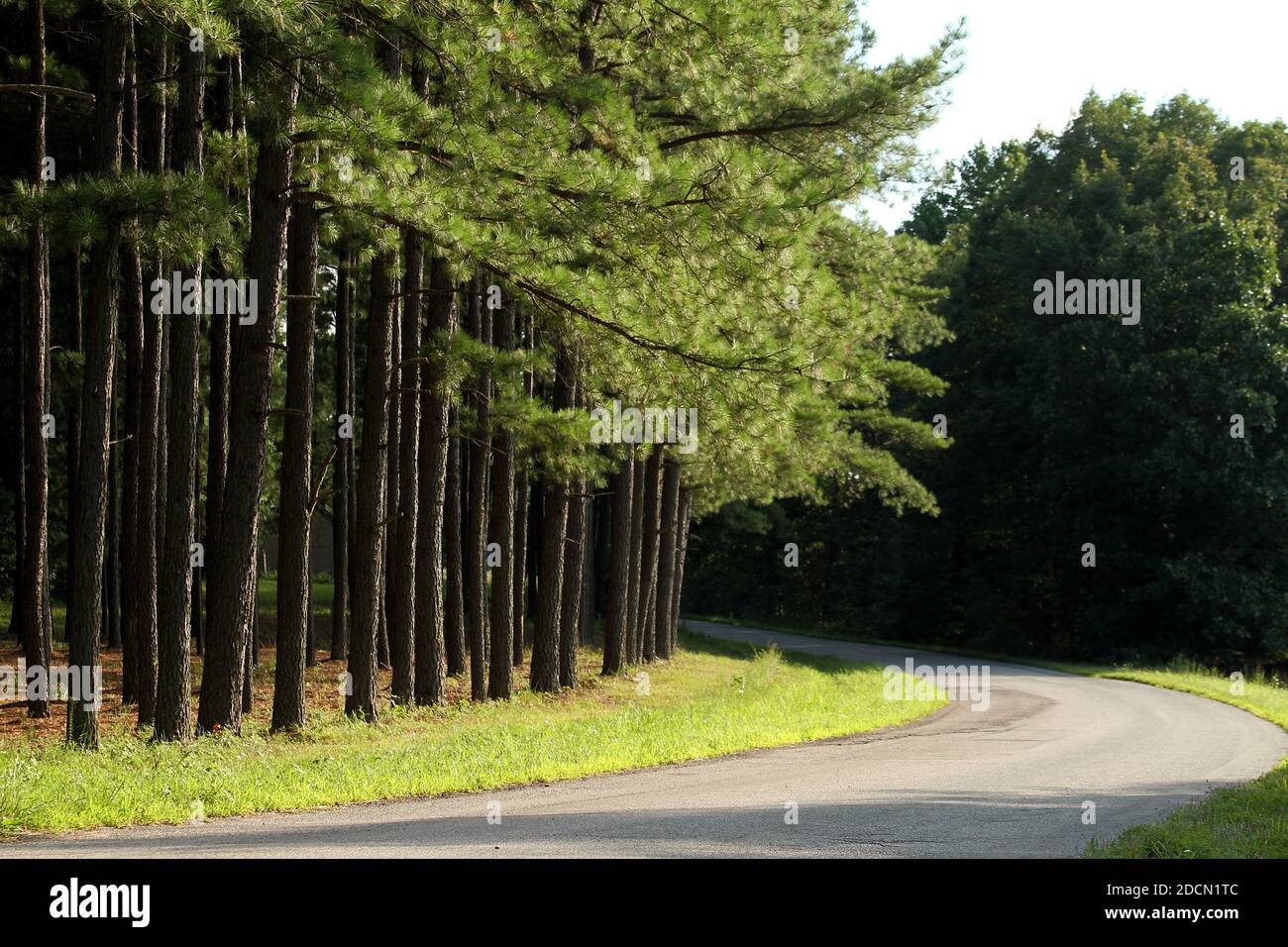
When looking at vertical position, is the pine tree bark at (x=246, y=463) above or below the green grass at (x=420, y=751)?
above

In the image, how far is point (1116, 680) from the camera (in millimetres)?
29266

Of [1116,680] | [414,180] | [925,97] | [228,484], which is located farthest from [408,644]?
[1116,680]

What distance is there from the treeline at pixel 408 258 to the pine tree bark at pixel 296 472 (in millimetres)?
43

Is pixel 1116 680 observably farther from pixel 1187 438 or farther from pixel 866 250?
pixel 866 250

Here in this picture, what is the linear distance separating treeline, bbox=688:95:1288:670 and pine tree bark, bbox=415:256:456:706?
14.8m

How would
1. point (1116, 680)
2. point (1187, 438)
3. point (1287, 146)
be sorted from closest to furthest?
point (1116, 680), point (1187, 438), point (1287, 146)

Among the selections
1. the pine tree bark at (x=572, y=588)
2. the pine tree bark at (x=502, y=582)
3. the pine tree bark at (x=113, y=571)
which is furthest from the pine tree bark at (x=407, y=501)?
the pine tree bark at (x=113, y=571)

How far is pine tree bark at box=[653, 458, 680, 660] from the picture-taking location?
94.0 feet

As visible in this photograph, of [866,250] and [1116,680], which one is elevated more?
[866,250]

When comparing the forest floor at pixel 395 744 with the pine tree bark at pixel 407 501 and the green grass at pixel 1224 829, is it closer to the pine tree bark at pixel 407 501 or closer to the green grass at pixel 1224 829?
the pine tree bark at pixel 407 501

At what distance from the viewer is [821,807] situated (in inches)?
389

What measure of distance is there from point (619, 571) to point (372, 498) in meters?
9.12

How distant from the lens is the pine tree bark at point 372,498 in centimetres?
1590

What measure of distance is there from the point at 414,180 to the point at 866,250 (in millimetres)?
13460
